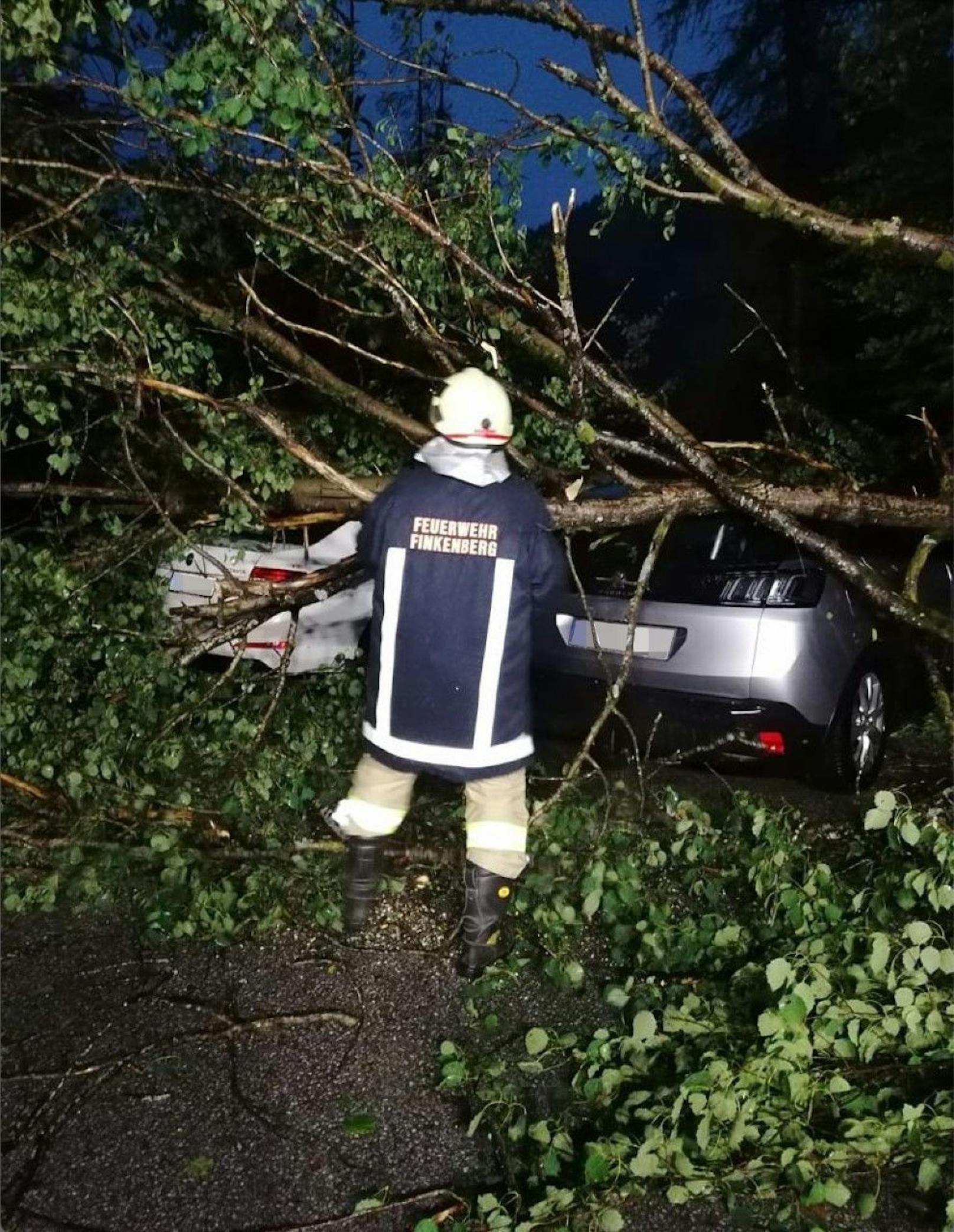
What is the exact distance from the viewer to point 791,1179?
226 centimetres

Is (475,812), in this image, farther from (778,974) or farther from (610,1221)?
(610,1221)

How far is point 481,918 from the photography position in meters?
3.16

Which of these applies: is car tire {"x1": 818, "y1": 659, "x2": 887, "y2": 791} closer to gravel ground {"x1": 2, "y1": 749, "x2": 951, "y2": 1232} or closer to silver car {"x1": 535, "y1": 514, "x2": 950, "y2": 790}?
silver car {"x1": 535, "y1": 514, "x2": 950, "y2": 790}

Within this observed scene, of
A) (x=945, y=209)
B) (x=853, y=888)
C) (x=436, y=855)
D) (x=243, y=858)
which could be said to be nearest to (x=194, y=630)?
(x=243, y=858)

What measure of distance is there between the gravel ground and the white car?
7.57 ft

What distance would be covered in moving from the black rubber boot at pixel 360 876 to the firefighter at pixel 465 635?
0.18ft

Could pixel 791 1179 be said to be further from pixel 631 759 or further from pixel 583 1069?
pixel 631 759

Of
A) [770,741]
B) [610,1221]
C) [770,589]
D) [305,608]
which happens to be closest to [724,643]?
[770,589]

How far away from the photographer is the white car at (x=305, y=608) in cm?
559

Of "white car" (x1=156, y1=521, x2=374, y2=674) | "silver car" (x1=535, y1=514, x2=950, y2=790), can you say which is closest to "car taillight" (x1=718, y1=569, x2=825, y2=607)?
"silver car" (x1=535, y1=514, x2=950, y2=790)

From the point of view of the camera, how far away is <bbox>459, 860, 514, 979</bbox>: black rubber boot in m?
3.16

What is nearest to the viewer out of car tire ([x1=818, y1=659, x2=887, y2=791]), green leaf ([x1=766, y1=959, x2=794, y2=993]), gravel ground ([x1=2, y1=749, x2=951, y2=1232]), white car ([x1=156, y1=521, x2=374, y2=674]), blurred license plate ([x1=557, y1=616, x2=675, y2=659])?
gravel ground ([x1=2, y1=749, x2=951, y2=1232])

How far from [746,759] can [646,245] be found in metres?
13.1

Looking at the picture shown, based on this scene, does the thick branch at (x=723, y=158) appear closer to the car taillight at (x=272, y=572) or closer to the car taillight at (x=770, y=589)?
the car taillight at (x=770, y=589)
